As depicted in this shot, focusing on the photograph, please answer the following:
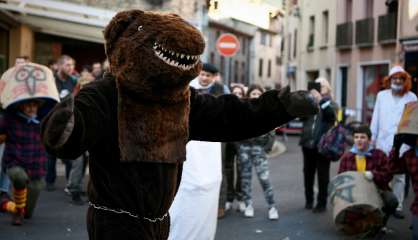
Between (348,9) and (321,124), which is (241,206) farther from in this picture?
(348,9)

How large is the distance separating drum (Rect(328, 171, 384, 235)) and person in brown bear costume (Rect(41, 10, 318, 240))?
3.72 metres

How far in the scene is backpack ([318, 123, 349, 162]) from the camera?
8453 mm

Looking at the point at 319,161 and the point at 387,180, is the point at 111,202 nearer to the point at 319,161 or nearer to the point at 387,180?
the point at 387,180

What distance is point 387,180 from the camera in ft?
23.5

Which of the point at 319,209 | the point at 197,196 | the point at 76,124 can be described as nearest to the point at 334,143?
the point at 319,209

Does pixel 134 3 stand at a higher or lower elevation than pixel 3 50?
higher

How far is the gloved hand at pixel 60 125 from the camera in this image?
307cm

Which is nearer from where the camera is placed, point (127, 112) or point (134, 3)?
point (127, 112)

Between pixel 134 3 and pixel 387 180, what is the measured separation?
592 inches

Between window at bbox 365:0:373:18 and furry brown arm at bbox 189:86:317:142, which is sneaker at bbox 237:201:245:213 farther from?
furry brown arm at bbox 189:86:317:142

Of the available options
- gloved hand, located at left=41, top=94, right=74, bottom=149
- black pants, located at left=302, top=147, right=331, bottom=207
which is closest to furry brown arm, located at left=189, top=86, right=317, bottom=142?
gloved hand, located at left=41, top=94, right=74, bottom=149

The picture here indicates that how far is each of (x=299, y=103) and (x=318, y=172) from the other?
5527 mm

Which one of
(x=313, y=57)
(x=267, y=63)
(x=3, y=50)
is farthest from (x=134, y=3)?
(x=267, y=63)

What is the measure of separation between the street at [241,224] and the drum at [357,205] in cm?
25
